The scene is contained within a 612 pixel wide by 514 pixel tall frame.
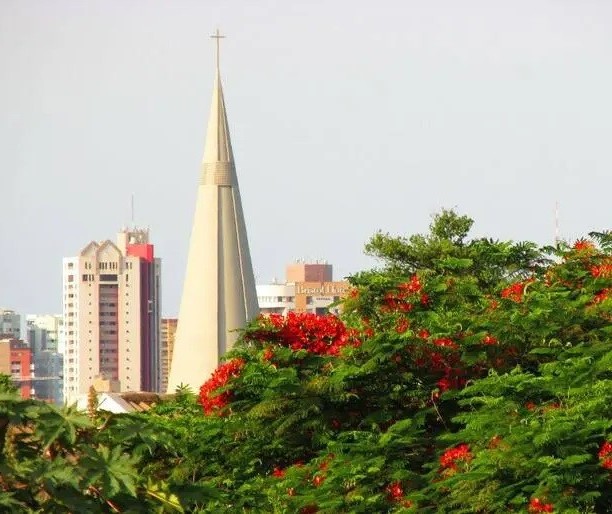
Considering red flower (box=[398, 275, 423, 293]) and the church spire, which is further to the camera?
the church spire

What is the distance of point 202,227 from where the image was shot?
107 m

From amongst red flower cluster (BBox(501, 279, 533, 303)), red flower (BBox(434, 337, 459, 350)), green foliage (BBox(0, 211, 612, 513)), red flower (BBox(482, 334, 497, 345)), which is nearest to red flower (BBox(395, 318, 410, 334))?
green foliage (BBox(0, 211, 612, 513))

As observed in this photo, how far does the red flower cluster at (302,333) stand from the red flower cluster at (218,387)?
2.33 ft

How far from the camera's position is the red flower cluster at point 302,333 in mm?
20719

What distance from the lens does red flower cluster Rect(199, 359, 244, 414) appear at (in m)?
19.9

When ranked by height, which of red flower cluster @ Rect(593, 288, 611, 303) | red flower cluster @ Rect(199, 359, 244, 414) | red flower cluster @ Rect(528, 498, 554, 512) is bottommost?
red flower cluster @ Rect(528, 498, 554, 512)

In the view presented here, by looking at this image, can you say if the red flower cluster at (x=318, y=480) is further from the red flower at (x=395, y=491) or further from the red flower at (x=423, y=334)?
the red flower at (x=423, y=334)

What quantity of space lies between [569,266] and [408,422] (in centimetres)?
419

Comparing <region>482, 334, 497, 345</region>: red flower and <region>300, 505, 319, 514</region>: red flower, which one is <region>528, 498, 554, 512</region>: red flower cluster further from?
<region>482, 334, 497, 345</region>: red flower

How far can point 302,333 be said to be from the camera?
20984mm

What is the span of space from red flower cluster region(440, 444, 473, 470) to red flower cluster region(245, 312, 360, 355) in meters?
3.25

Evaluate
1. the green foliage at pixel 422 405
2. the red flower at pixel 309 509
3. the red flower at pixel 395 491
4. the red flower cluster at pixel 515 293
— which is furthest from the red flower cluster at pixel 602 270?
the red flower at pixel 309 509

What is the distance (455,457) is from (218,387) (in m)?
3.40

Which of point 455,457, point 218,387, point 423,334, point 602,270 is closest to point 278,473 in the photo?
point 218,387
